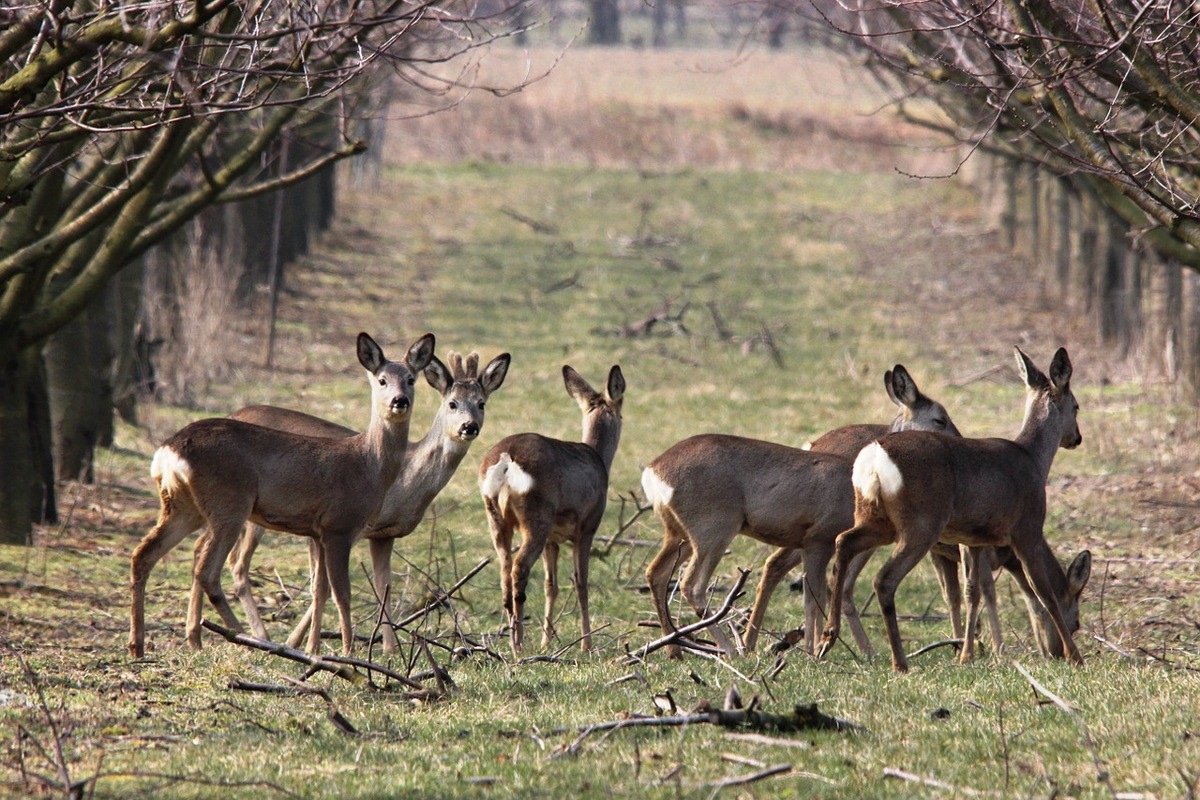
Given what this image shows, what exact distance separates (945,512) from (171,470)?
4247 millimetres

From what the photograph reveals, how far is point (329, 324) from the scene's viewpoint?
25.2 metres

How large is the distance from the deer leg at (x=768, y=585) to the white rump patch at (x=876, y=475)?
3.24 feet

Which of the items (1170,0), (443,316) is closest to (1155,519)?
(1170,0)

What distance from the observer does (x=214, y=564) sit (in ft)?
29.0

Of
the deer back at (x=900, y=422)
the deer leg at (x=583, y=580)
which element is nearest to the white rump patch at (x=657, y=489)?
the deer leg at (x=583, y=580)

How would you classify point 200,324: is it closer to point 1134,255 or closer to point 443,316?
point 443,316

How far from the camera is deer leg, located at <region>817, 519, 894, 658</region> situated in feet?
28.3

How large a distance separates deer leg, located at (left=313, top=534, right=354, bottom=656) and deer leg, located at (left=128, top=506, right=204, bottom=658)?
75 centimetres

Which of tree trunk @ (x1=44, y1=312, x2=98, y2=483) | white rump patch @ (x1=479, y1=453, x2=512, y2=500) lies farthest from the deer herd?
tree trunk @ (x1=44, y1=312, x2=98, y2=483)

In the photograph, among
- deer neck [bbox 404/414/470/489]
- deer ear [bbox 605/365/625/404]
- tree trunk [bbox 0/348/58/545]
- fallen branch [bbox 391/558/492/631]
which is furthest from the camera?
tree trunk [bbox 0/348/58/545]

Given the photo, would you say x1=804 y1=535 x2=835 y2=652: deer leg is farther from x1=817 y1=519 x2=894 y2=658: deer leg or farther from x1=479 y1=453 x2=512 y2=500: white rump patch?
x1=479 y1=453 x2=512 y2=500: white rump patch

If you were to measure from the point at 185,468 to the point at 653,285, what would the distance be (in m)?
20.3

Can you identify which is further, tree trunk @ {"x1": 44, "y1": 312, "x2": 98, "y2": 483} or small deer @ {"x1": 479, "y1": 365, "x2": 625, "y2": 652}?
tree trunk @ {"x1": 44, "y1": 312, "x2": 98, "y2": 483}

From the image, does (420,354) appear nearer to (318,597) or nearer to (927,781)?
(318,597)
